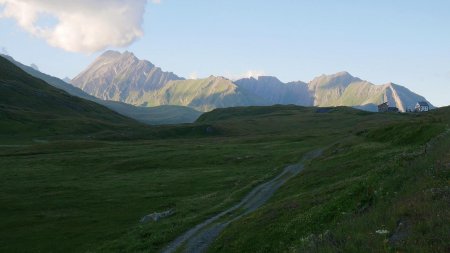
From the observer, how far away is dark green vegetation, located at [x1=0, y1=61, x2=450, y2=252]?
63.6 ft

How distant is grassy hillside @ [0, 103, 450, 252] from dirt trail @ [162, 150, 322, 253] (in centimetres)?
161

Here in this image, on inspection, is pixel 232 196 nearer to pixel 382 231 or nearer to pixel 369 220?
pixel 369 220

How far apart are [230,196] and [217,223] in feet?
49.9

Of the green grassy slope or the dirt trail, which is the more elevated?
the green grassy slope

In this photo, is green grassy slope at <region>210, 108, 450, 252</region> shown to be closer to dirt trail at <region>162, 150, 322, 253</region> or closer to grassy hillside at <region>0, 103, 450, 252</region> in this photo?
grassy hillside at <region>0, 103, 450, 252</region>

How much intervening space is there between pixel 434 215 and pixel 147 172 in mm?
89227

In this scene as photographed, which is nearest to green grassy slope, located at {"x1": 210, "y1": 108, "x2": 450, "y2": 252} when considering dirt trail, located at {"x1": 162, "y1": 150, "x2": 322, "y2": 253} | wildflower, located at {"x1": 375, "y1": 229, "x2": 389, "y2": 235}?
wildflower, located at {"x1": 375, "y1": 229, "x2": 389, "y2": 235}

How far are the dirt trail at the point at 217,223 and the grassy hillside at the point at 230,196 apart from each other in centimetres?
161

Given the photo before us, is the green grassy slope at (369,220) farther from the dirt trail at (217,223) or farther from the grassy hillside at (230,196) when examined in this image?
the dirt trail at (217,223)

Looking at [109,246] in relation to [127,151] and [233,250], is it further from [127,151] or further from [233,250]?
[127,151]

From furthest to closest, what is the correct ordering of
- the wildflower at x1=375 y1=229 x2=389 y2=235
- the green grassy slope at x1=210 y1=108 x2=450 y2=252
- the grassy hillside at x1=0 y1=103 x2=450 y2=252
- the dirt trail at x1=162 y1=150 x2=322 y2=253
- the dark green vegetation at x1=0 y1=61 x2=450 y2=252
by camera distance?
1. the dirt trail at x1=162 y1=150 x2=322 y2=253
2. the grassy hillside at x1=0 y1=103 x2=450 y2=252
3. the dark green vegetation at x1=0 y1=61 x2=450 y2=252
4. the wildflower at x1=375 y1=229 x2=389 y2=235
5. the green grassy slope at x1=210 y1=108 x2=450 y2=252

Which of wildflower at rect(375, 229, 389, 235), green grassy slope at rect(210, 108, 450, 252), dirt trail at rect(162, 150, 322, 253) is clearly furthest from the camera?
dirt trail at rect(162, 150, 322, 253)

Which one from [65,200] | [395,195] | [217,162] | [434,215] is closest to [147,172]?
[217,162]

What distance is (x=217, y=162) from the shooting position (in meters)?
111
